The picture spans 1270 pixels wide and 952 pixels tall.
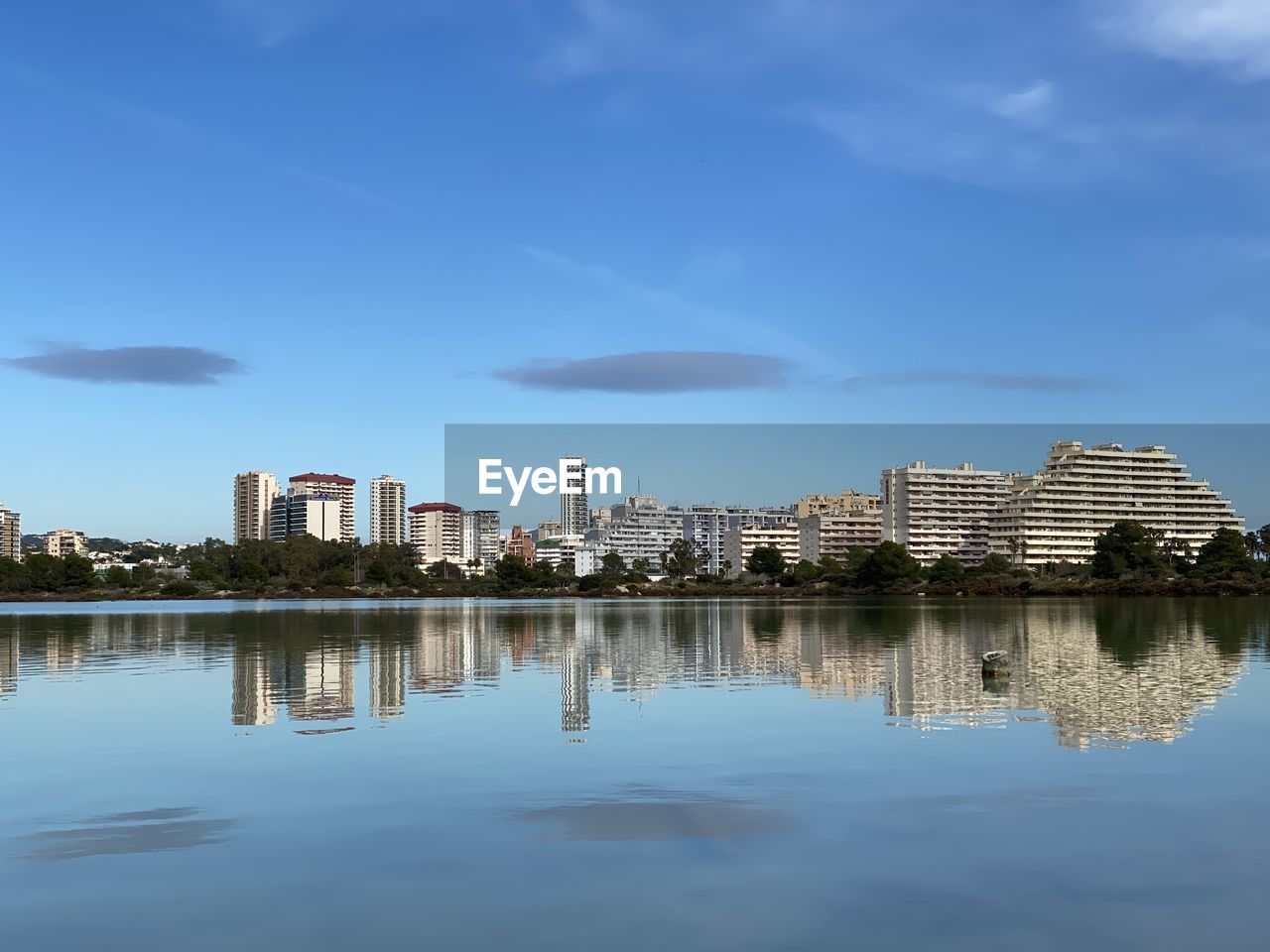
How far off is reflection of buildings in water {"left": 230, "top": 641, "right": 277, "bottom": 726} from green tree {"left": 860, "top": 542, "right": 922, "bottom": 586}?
471 ft

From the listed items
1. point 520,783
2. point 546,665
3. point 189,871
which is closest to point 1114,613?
point 546,665

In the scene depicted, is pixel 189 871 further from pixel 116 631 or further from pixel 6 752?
pixel 116 631

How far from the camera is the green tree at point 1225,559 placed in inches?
6117

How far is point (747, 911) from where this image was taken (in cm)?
1137

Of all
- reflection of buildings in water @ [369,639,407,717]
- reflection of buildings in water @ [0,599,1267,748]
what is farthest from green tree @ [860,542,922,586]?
reflection of buildings in water @ [369,639,407,717]

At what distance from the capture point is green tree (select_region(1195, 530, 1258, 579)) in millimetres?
155375

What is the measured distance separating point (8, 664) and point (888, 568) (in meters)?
151

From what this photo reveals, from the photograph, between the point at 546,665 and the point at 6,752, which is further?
the point at 546,665

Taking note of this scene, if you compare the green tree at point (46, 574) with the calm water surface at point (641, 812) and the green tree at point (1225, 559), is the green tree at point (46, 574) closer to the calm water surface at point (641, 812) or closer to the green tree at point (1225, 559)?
the green tree at point (1225, 559)

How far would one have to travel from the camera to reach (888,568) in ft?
597

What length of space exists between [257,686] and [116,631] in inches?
1677

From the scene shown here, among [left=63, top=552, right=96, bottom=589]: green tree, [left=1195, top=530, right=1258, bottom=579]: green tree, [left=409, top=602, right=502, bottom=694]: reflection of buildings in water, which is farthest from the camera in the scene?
[left=63, top=552, right=96, bottom=589]: green tree

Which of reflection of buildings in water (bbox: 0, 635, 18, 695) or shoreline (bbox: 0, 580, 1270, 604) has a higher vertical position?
reflection of buildings in water (bbox: 0, 635, 18, 695)

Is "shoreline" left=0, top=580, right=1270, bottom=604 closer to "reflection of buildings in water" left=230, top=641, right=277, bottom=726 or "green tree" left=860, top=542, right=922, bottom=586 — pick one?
"green tree" left=860, top=542, right=922, bottom=586
